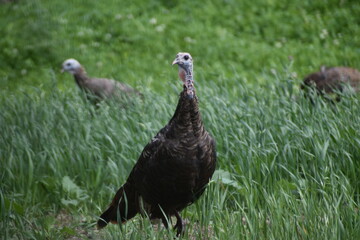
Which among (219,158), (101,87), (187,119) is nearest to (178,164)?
(187,119)

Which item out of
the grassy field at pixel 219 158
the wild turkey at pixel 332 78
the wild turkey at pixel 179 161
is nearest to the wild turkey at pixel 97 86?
the grassy field at pixel 219 158

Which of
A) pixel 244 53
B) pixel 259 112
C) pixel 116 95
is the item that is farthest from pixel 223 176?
pixel 244 53

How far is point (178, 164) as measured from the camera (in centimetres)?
351

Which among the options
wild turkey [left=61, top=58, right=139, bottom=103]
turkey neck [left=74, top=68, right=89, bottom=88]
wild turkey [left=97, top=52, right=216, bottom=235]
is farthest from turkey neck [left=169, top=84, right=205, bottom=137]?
turkey neck [left=74, top=68, right=89, bottom=88]

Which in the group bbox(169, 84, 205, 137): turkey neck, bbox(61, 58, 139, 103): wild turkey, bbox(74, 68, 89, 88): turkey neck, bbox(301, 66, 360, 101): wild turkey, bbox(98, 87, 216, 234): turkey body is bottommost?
bbox(74, 68, 89, 88): turkey neck

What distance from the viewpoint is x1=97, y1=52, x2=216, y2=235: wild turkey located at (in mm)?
3521

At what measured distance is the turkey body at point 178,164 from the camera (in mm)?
3520

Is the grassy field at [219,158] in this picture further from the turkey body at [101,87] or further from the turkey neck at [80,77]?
the turkey neck at [80,77]

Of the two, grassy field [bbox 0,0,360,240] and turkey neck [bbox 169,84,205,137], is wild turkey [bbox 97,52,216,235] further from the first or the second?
grassy field [bbox 0,0,360,240]

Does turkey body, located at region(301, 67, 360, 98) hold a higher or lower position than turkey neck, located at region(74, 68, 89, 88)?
higher

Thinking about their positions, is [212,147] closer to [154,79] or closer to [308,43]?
[154,79]

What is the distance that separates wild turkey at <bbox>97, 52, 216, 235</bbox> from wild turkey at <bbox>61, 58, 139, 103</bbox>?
2.10 meters

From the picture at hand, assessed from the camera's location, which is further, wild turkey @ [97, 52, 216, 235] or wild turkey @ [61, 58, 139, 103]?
wild turkey @ [61, 58, 139, 103]

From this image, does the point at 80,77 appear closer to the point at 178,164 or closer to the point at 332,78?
the point at 332,78
